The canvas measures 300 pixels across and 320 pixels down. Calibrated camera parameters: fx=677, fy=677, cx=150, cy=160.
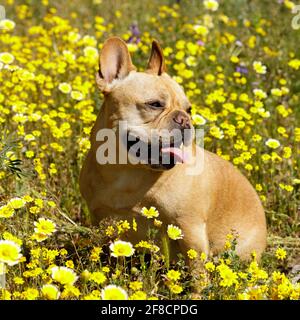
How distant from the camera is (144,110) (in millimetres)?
3713


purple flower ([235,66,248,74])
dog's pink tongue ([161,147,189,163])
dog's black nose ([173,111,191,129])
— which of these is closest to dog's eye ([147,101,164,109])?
dog's black nose ([173,111,191,129])

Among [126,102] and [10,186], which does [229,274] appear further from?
[10,186]

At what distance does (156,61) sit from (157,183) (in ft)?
2.55

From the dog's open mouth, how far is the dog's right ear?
37cm

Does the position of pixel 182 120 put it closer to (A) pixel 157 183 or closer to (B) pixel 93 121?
(A) pixel 157 183

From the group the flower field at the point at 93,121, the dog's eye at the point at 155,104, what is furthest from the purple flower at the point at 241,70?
the dog's eye at the point at 155,104

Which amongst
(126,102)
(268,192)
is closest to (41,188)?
(126,102)

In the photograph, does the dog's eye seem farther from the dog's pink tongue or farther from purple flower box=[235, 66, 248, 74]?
purple flower box=[235, 66, 248, 74]

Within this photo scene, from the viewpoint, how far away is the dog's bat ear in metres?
3.96

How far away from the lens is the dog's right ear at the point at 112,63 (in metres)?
3.82

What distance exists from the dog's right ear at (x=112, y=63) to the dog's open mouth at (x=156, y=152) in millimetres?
372

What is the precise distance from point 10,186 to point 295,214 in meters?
1.87

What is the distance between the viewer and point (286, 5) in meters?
6.89

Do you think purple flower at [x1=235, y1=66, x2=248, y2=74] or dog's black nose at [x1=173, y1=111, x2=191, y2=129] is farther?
purple flower at [x1=235, y1=66, x2=248, y2=74]
